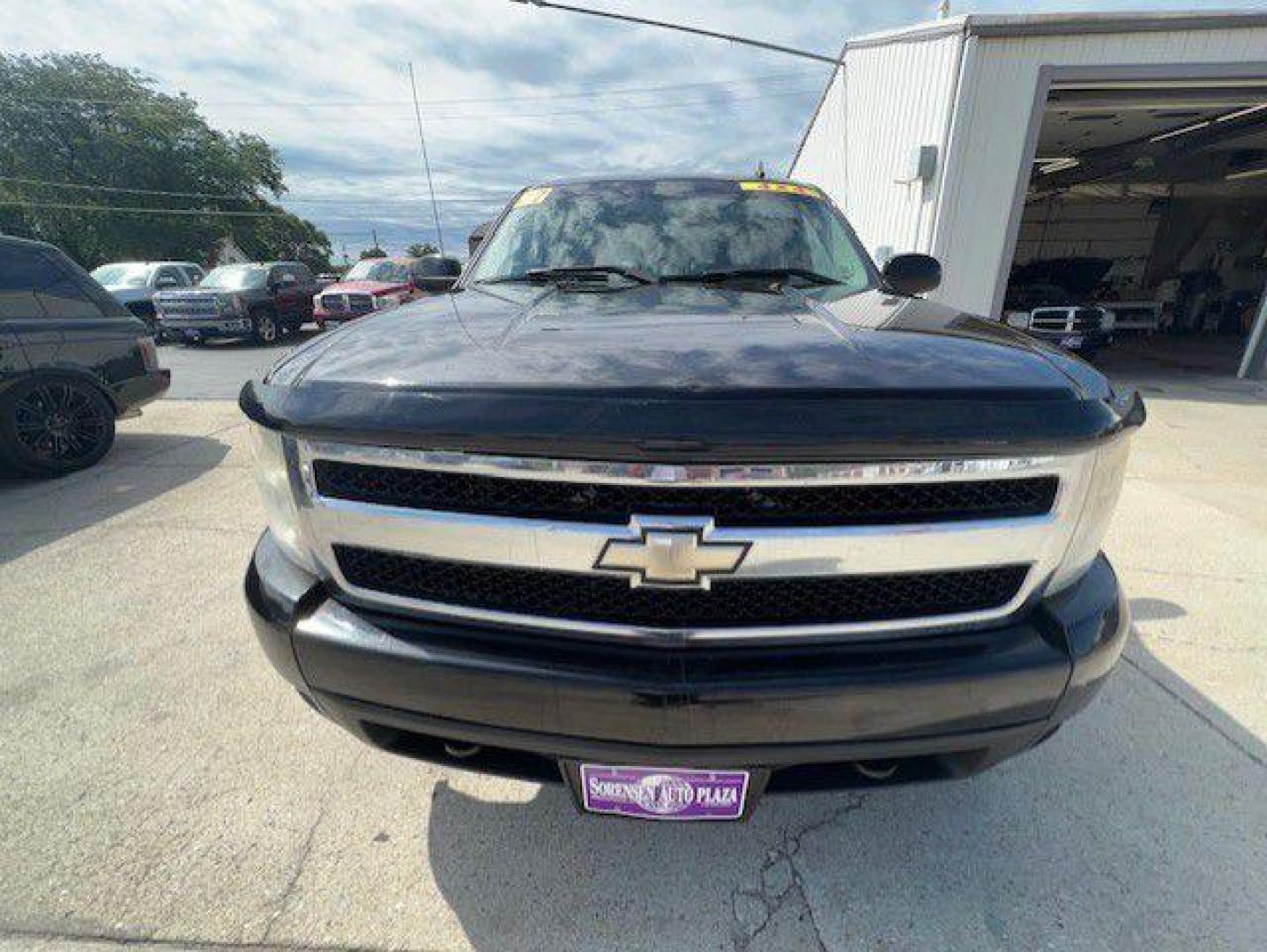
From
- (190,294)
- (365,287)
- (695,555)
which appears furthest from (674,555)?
(190,294)

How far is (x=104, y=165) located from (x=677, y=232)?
151 ft

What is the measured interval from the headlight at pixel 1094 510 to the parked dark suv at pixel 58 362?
22.1 feet

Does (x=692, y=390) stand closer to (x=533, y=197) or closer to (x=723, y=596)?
(x=723, y=596)

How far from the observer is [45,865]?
1.80 meters

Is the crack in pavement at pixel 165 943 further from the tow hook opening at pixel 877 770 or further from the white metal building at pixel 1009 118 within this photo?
the white metal building at pixel 1009 118

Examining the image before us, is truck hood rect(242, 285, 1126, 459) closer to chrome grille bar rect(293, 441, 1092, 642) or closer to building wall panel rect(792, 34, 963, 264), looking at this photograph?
chrome grille bar rect(293, 441, 1092, 642)

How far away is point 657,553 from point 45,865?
2.06 metres

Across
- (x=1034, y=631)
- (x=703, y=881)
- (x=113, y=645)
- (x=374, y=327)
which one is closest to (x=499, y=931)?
(x=703, y=881)

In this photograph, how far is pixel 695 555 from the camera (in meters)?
1.24

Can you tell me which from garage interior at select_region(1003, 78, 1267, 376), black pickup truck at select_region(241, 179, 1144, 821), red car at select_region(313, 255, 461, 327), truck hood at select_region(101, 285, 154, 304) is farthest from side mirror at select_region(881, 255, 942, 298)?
truck hood at select_region(101, 285, 154, 304)

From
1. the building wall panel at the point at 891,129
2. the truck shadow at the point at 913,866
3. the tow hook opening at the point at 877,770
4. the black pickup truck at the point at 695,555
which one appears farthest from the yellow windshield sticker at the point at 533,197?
the building wall panel at the point at 891,129

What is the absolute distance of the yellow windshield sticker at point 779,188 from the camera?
2980 millimetres

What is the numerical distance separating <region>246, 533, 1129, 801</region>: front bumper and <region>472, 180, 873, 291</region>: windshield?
1519 millimetres

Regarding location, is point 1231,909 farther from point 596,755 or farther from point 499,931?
point 499,931
